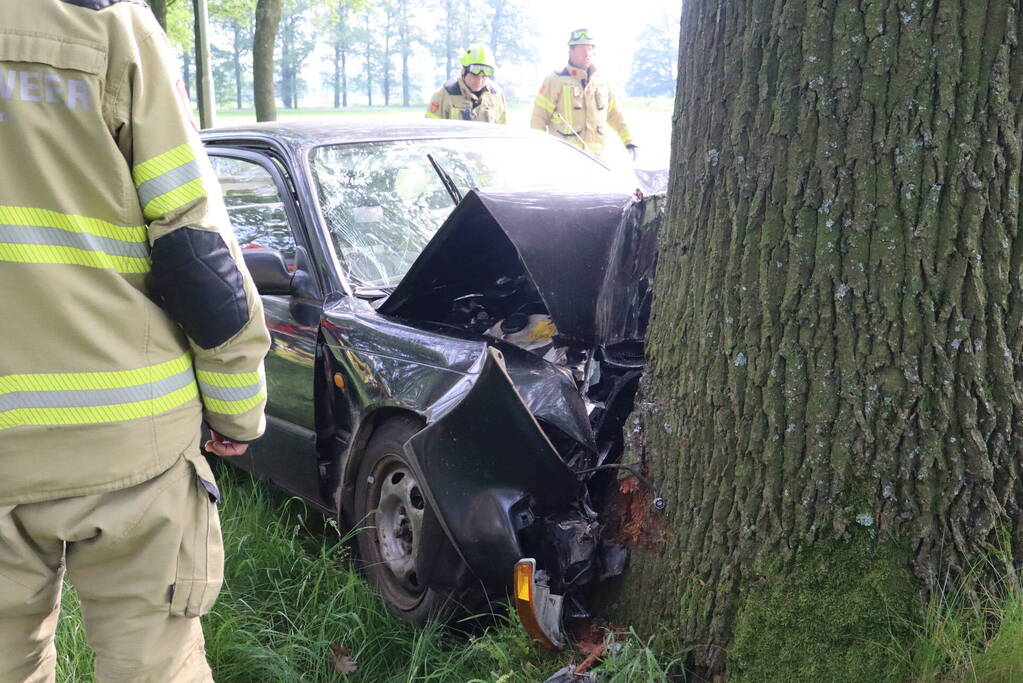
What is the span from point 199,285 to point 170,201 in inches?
6.6

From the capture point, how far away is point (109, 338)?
1718 mm

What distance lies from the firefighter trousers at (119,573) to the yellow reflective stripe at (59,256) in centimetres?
42

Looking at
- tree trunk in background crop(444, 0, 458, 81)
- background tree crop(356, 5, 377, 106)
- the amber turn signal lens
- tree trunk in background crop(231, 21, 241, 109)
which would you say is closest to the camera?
the amber turn signal lens

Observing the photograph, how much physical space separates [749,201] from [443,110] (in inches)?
296

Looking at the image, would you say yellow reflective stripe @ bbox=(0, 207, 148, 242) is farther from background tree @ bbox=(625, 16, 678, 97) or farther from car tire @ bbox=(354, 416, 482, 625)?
background tree @ bbox=(625, 16, 678, 97)

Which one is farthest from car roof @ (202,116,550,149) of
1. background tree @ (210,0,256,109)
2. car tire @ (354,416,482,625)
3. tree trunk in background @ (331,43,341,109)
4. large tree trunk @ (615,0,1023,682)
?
tree trunk in background @ (331,43,341,109)

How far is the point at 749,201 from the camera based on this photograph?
2.11 meters

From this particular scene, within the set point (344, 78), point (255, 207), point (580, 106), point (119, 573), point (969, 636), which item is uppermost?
point (344, 78)

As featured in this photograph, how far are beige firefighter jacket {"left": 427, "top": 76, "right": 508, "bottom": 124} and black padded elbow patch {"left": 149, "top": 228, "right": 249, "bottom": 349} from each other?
25.0 ft

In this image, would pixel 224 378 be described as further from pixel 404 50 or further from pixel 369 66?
pixel 369 66

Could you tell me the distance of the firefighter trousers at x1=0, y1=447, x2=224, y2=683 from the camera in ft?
5.62

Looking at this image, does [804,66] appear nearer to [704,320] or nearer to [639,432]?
[704,320]

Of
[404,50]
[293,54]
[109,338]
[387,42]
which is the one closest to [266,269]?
[109,338]

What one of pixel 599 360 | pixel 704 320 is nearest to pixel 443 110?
pixel 599 360
